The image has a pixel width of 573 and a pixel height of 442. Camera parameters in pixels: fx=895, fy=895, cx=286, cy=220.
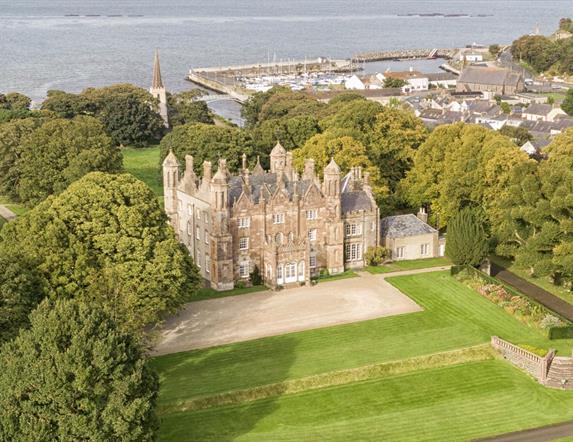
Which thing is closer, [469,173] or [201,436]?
[201,436]

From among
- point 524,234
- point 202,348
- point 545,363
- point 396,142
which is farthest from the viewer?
point 396,142

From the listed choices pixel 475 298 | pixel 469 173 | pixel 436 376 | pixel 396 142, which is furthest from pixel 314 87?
pixel 436 376

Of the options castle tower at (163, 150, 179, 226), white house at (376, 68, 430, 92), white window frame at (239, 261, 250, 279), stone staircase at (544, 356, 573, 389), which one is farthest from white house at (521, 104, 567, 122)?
stone staircase at (544, 356, 573, 389)

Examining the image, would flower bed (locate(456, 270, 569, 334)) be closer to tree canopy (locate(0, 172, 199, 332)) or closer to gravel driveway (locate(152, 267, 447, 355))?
gravel driveway (locate(152, 267, 447, 355))

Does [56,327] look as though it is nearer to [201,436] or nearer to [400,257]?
[201,436]

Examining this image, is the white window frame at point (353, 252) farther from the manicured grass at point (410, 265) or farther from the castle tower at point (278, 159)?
the castle tower at point (278, 159)

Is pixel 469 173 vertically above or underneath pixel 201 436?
above

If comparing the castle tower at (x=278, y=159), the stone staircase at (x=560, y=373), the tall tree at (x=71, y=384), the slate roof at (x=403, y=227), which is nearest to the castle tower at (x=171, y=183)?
the castle tower at (x=278, y=159)
